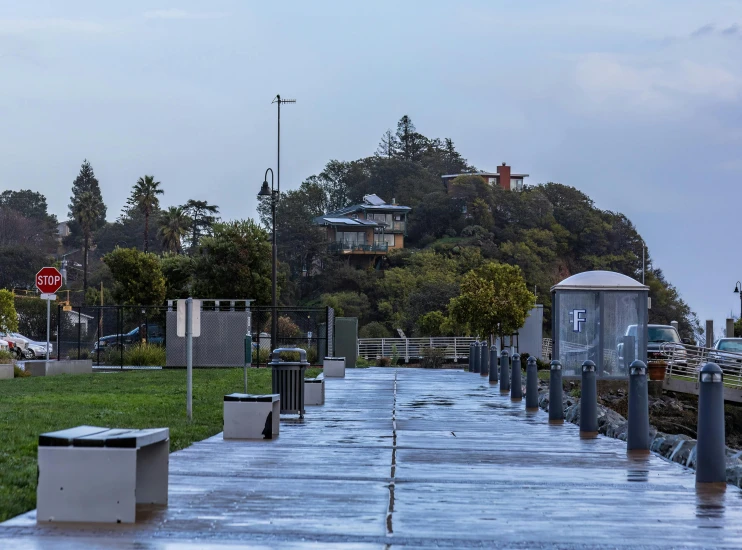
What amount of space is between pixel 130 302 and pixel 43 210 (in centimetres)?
8658

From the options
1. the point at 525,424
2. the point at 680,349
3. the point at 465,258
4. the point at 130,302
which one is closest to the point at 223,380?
the point at 525,424

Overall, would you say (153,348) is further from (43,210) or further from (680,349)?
(43,210)

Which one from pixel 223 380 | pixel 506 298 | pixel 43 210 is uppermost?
pixel 43 210

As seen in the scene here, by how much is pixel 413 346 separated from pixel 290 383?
44295mm

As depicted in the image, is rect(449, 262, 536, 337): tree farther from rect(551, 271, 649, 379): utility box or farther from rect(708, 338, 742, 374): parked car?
rect(551, 271, 649, 379): utility box

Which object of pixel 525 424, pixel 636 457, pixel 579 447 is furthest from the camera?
pixel 525 424

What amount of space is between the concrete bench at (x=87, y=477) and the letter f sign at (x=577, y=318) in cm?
2168

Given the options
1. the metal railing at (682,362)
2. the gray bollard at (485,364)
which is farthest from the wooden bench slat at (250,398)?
the metal railing at (682,362)

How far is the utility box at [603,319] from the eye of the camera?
88.9 ft

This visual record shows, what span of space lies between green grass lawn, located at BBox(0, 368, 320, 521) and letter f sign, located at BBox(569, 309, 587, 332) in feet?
28.5

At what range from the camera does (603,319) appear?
27.2 meters

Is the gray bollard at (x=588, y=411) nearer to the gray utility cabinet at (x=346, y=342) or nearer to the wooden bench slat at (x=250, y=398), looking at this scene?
the wooden bench slat at (x=250, y=398)

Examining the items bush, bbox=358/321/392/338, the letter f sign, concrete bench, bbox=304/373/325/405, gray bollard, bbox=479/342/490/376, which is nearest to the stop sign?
gray bollard, bbox=479/342/490/376

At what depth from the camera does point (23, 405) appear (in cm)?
1780
